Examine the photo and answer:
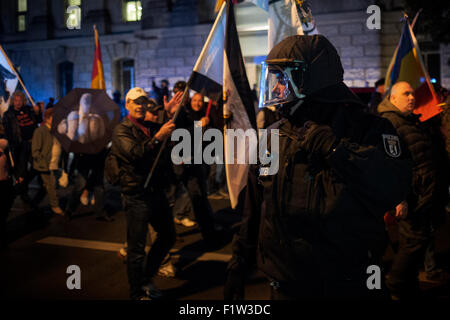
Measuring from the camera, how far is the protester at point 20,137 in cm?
589

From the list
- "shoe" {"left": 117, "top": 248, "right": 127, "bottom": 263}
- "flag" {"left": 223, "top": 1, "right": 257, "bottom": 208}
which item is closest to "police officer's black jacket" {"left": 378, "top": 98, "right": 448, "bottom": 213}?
"flag" {"left": 223, "top": 1, "right": 257, "bottom": 208}

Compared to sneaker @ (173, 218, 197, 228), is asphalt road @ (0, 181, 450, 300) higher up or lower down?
lower down

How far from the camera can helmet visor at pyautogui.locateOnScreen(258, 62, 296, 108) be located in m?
1.97

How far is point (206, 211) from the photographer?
540 cm

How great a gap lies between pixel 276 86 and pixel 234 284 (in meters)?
1.03

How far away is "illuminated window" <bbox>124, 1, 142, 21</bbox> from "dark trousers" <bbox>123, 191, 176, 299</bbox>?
15076 mm

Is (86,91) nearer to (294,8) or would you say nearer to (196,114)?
(196,114)

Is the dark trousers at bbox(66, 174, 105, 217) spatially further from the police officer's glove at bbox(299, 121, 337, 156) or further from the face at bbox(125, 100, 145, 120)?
the police officer's glove at bbox(299, 121, 337, 156)

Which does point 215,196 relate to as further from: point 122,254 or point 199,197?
point 122,254

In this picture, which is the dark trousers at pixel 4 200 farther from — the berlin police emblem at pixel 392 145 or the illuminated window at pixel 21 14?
the illuminated window at pixel 21 14

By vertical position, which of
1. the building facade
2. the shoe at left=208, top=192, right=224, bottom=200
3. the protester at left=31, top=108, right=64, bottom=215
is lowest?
the shoe at left=208, top=192, right=224, bottom=200

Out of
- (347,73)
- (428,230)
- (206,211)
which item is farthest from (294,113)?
(347,73)

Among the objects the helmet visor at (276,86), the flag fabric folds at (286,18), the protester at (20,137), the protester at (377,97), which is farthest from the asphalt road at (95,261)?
the flag fabric folds at (286,18)

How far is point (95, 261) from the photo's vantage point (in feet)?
15.9
